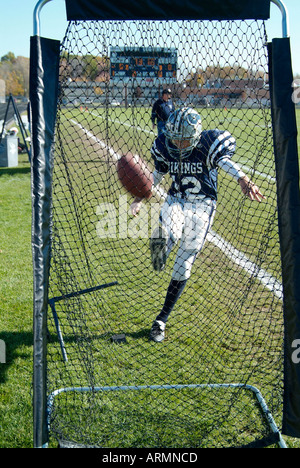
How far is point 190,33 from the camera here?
2.68 meters

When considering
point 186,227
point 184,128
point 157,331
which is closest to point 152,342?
point 157,331

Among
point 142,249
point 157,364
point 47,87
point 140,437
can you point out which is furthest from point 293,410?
point 142,249

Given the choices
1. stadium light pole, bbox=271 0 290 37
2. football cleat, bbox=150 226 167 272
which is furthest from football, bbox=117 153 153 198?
stadium light pole, bbox=271 0 290 37

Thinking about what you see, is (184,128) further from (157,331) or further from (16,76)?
(16,76)

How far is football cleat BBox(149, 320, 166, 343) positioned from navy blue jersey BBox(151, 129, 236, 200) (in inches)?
42.0

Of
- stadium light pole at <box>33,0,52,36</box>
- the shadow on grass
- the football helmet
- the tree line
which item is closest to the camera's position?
stadium light pole at <box>33,0,52,36</box>

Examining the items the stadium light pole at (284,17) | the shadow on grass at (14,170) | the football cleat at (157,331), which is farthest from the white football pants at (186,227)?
the shadow on grass at (14,170)

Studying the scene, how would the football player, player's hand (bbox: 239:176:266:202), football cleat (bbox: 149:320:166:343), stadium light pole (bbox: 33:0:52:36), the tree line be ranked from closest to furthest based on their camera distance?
stadium light pole (bbox: 33:0:52:36)
player's hand (bbox: 239:176:266:202)
the football player
football cleat (bbox: 149:320:166:343)
the tree line

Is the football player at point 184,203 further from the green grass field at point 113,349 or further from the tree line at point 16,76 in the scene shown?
the tree line at point 16,76

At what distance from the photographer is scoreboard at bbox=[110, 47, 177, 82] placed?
9.36 feet

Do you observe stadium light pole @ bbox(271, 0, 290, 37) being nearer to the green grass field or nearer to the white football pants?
the green grass field

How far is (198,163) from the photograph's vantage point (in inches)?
148
